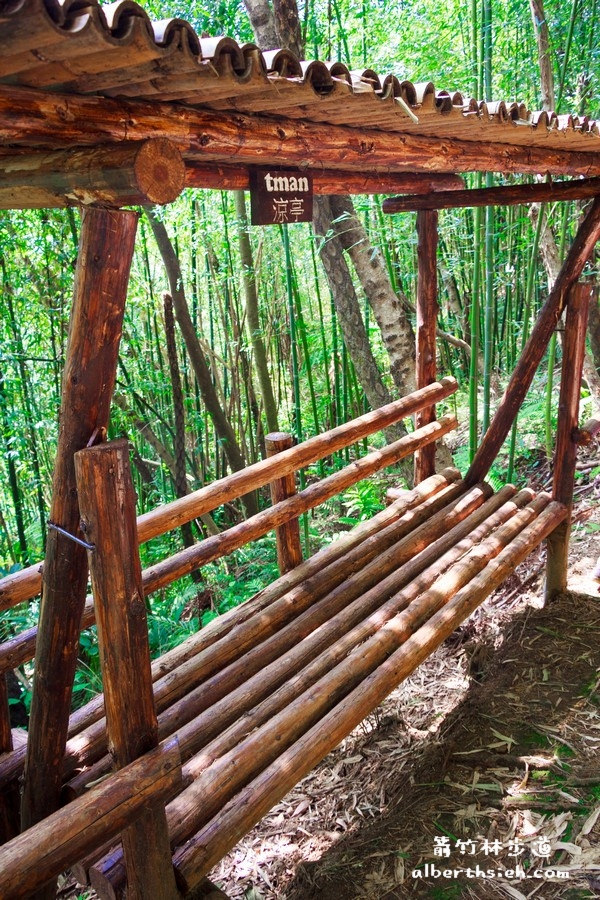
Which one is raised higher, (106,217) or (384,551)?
(106,217)

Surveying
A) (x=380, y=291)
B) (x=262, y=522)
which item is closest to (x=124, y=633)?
(x=262, y=522)

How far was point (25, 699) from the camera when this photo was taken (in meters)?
4.01

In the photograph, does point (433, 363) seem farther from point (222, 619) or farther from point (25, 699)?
point (25, 699)

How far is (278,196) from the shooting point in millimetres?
2533

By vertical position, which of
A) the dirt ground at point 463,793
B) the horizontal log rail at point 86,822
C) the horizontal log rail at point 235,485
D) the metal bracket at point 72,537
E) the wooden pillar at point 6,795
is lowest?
the dirt ground at point 463,793

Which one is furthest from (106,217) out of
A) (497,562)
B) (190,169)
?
(497,562)

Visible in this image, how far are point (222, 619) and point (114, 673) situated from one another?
108 centimetres

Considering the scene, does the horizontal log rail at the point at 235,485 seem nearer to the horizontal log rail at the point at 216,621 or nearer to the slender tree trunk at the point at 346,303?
the horizontal log rail at the point at 216,621

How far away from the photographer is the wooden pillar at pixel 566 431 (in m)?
4.08

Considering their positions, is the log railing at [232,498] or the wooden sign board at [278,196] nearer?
the log railing at [232,498]

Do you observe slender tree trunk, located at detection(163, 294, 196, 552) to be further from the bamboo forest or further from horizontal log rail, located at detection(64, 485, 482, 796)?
horizontal log rail, located at detection(64, 485, 482, 796)

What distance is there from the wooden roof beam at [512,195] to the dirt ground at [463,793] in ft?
7.88

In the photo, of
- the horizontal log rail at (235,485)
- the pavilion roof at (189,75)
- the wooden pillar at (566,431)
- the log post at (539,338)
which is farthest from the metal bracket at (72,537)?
the wooden pillar at (566,431)

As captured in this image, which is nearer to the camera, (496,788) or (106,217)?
(106,217)
